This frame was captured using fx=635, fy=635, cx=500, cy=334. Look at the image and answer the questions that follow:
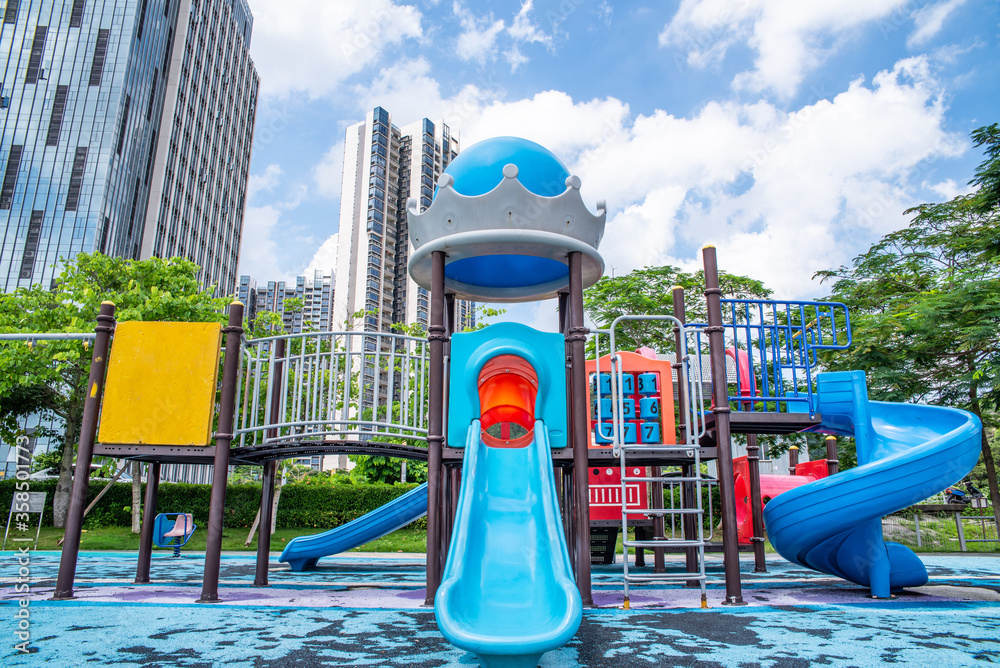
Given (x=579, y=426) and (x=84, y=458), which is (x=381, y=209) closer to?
(x=84, y=458)

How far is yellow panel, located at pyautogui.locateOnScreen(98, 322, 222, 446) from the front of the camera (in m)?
7.48

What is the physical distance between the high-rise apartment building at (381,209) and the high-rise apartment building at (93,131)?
25397 mm

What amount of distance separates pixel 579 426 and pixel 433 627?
2.59 metres

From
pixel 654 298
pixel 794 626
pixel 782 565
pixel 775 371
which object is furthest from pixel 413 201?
pixel 654 298

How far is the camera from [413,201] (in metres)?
Result: 7.84

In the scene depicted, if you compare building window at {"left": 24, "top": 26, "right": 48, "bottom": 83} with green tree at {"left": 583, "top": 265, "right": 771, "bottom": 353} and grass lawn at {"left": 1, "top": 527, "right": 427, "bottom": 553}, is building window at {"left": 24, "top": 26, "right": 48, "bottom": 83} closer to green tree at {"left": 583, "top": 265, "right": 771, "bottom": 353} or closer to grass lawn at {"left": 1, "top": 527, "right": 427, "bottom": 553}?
grass lawn at {"left": 1, "top": 527, "right": 427, "bottom": 553}

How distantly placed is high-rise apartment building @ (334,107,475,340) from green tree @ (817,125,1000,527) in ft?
213

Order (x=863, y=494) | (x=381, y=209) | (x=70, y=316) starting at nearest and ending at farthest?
(x=863, y=494), (x=70, y=316), (x=381, y=209)

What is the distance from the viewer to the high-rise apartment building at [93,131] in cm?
4531

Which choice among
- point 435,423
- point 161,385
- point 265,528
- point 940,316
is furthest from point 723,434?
point 940,316

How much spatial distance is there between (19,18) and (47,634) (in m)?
61.8

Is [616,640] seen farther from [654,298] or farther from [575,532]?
[654,298]

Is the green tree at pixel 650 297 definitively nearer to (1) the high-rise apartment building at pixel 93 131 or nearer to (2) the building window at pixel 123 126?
(1) the high-rise apartment building at pixel 93 131

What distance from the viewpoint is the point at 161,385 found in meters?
7.57
